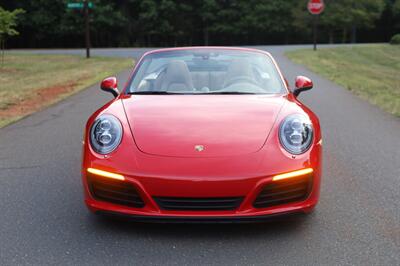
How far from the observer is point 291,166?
3.39 metres

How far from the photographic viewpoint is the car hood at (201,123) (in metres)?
3.50

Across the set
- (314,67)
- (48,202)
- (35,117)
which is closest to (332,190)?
(48,202)

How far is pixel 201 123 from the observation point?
3.78 m

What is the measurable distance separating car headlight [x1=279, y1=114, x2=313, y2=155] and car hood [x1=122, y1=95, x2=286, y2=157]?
0.11 m

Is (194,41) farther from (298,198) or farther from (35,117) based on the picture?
(298,198)

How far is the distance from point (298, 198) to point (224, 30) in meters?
53.5

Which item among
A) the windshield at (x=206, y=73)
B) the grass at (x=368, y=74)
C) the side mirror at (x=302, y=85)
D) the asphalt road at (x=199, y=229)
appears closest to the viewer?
the asphalt road at (x=199, y=229)

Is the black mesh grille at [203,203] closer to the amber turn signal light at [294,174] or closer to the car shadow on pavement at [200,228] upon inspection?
the car shadow on pavement at [200,228]

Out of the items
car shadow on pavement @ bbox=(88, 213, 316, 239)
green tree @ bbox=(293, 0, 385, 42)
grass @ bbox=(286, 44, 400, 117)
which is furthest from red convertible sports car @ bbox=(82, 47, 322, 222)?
green tree @ bbox=(293, 0, 385, 42)

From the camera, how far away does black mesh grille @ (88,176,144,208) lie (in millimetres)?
3361

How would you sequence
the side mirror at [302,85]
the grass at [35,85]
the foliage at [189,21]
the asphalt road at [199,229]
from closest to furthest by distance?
the asphalt road at [199,229], the side mirror at [302,85], the grass at [35,85], the foliage at [189,21]

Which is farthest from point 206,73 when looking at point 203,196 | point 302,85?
point 203,196

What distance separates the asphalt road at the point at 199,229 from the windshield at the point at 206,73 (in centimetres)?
112

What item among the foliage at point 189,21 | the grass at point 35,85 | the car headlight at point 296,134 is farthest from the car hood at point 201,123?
the foliage at point 189,21
